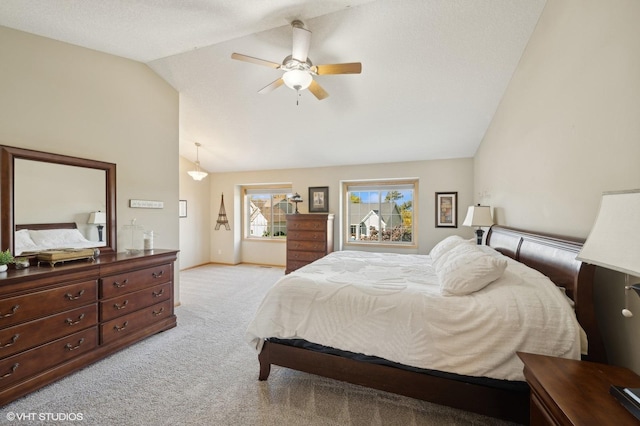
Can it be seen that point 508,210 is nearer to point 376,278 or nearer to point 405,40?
point 376,278

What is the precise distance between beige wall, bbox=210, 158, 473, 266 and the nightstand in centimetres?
378

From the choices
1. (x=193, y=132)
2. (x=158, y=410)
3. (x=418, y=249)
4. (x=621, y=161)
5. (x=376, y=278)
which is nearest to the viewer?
(x=621, y=161)

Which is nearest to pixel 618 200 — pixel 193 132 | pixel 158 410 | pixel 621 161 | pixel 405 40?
pixel 621 161

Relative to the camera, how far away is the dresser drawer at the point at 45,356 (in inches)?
67.9

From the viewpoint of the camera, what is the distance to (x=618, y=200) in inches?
34.8

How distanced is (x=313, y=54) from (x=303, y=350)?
2906 mm

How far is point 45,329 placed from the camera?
191cm

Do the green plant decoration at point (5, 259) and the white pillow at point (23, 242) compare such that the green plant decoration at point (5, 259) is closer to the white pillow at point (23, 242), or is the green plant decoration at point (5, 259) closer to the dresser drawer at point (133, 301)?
the white pillow at point (23, 242)

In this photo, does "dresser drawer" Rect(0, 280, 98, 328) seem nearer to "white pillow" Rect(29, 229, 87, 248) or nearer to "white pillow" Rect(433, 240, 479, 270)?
"white pillow" Rect(29, 229, 87, 248)

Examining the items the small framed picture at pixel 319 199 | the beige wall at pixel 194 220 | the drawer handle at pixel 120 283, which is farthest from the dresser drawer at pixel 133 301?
the small framed picture at pixel 319 199

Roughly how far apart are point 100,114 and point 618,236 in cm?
402

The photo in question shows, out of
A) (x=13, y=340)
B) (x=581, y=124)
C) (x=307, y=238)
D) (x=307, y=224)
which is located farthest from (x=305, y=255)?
(x=581, y=124)

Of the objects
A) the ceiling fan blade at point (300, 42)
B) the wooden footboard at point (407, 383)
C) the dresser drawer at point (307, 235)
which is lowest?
the wooden footboard at point (407, 383)

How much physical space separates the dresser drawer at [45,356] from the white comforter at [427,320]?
57.5 inches
